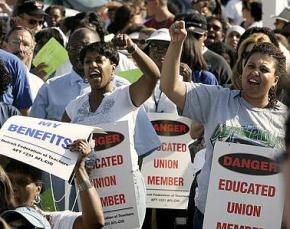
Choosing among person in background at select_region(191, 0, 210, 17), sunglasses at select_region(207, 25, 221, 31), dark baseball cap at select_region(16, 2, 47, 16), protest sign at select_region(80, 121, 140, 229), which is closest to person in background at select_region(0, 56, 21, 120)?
protest sign at select_region(80, 121, 140, 229)

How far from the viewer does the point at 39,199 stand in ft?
16.3

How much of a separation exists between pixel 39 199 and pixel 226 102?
1.35 meters

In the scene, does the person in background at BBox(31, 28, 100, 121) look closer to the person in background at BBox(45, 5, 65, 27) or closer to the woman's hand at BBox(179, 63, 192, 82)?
the woman's hand at BBox(179, 63, 192, 82)

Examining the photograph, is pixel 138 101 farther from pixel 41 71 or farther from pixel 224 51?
pixel 224 51

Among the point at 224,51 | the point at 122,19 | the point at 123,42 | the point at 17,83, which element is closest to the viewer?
the point at 123,42

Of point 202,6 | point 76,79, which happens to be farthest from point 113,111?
point 202,6

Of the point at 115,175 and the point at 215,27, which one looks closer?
the point at 115,175

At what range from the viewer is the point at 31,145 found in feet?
18.3

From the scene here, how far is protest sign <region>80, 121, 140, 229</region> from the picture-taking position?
630cm

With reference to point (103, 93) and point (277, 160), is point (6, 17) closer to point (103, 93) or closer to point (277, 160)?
point (103, 93)

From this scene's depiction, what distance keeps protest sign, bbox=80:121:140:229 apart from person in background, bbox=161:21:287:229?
58 centimetres

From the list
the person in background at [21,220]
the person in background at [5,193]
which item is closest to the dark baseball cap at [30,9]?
the person in background at [5,193]

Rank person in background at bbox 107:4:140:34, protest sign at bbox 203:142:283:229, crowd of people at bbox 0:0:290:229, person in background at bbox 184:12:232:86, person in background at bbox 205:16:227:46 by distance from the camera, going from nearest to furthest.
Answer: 1. crowd of people at bbox 0:0:290:229
2. protest sign at bbox 203:142:283:229
3. person in background at bbox 184:12:232:86
4. person in background at bbox 205:16:227:46
5. person in background at bbox 107:4:140:34

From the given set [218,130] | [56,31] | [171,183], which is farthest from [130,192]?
[56,31]
